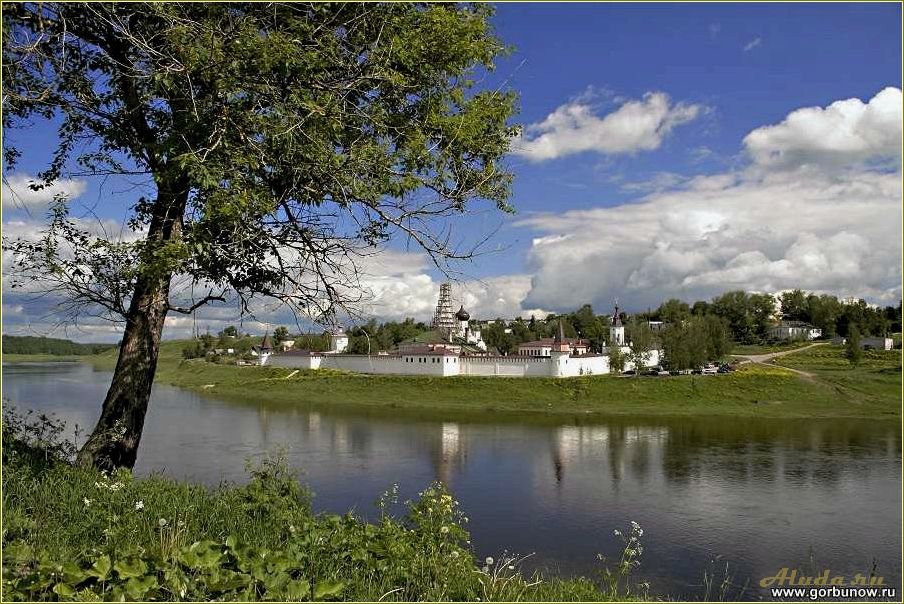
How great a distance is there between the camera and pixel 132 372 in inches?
293

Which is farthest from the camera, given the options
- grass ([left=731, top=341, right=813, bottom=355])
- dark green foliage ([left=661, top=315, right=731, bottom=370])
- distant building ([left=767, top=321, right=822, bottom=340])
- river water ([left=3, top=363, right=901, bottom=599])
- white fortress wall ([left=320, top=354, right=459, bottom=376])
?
distant building ([left=767, top=321, right=822, bottom=340])

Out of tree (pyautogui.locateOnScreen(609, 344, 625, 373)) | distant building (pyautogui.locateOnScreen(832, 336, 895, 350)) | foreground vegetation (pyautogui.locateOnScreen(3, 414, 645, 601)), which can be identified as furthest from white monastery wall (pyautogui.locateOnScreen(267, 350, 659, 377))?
foreground vegetation (pyautogui.locateOnScreen(3, 414, 645, 601))

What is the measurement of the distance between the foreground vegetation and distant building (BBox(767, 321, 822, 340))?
10292 cm

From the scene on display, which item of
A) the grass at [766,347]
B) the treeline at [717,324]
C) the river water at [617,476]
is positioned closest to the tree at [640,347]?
the treeline at [717,324]

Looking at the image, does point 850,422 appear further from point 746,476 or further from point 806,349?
point 806,349

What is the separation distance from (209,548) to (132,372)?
365 cm

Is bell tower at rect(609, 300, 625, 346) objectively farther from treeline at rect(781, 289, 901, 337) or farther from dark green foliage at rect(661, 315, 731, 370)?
treeline at rect(781, 289, 901, 337)

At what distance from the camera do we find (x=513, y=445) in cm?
3098

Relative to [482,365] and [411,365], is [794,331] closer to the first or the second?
[482,365]

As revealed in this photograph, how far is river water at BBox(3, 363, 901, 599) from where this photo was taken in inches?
575

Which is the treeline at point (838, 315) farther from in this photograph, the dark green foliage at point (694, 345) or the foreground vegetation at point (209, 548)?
the foreground vegetation at point (209, 548)

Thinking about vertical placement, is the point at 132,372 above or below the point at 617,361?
above

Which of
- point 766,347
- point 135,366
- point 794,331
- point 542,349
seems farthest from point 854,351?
point 135,366

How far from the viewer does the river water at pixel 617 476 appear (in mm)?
14609
